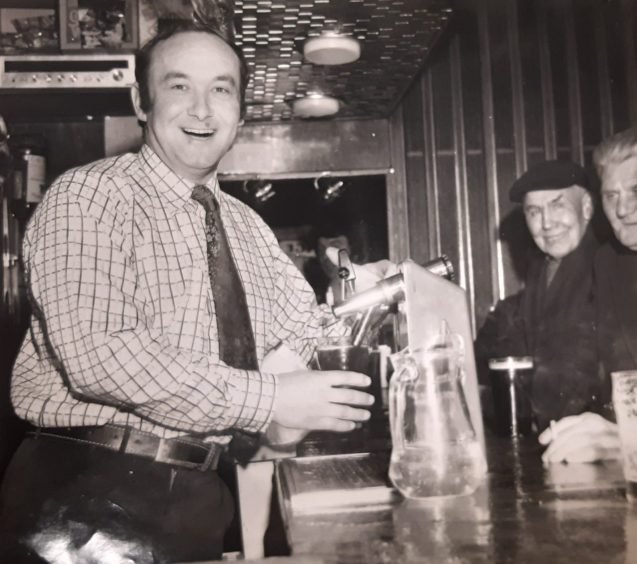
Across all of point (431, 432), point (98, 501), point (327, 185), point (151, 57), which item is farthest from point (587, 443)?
point (327, 185)

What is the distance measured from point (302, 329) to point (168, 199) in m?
0.37

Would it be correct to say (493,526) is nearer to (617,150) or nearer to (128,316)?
(128,316)

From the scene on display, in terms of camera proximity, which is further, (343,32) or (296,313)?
(343,32)

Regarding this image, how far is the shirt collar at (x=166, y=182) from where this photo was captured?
1173 mm

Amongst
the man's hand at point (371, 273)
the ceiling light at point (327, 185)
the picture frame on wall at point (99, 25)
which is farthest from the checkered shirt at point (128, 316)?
the ceiling light at point (327, 185)

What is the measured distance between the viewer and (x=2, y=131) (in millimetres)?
1807

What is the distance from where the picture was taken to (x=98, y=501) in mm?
936

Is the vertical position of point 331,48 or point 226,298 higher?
point 331,48

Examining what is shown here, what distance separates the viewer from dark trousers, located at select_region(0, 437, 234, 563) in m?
0.93

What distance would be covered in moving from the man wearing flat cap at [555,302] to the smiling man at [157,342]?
90cm

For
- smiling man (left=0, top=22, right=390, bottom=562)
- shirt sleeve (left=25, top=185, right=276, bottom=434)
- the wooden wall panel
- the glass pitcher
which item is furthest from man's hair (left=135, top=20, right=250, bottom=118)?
the wooden wall panel

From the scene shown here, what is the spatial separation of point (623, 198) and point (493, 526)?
136cm

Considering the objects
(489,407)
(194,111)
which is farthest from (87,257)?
(489,407)

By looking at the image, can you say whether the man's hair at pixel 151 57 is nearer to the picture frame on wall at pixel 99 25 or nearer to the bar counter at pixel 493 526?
the picture frame on wall at pixel 99 25
